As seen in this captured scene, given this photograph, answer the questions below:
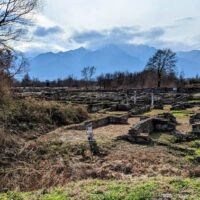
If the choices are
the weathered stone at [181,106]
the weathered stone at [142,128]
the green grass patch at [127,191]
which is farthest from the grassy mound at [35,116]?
the weathered stone at [181,106]

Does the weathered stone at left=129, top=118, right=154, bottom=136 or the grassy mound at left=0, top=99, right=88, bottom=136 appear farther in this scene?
the grassy mound at left=0, top=99, right=88, bottom=136

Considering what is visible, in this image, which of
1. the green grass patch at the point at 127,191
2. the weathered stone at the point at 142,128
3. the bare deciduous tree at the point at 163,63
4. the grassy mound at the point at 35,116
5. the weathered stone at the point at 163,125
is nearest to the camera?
the green grass patch at the point at 127,191

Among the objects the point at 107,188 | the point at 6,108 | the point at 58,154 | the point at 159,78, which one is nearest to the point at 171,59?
the point at 159,78

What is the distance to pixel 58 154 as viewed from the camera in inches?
494

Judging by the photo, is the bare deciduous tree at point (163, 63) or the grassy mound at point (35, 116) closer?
the grassy mound at point (35, 116)

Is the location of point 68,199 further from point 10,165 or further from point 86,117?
point 86,117

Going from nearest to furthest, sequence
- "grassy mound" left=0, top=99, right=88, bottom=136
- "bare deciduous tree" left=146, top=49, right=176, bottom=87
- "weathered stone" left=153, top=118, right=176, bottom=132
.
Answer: "grassy mound" left=0, top=99, right=88, bottom=136, "weathered stone" left=153, top=118, right=176, bottom=132, "bare deciduous tree" left=146, top=49, right=176, bottom=87

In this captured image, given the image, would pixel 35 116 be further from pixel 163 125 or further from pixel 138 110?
pixel 138 110

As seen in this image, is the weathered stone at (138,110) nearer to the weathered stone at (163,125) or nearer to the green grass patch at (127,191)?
the weathered stone at (163,125)

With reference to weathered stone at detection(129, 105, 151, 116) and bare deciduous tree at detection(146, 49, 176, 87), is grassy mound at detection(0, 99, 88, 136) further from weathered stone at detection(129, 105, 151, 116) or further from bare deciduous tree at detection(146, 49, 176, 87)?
bare deciduous tree at detection(146, 49, 176, 87)

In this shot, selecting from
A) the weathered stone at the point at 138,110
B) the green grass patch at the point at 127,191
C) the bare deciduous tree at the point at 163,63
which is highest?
the bare deciduous tree at the point at 163,63

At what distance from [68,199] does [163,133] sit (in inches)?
486

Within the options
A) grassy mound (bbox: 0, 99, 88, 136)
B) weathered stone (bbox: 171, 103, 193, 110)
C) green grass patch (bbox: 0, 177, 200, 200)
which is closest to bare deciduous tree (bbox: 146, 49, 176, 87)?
weathered stone (bbox: 171, 103, 193, 110)

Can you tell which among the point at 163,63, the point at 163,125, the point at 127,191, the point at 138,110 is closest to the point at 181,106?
the point at 138,110
